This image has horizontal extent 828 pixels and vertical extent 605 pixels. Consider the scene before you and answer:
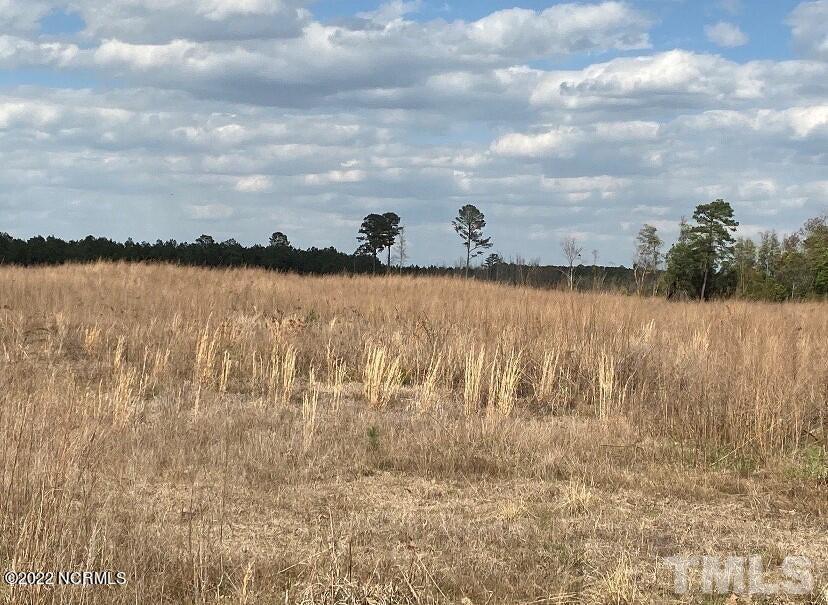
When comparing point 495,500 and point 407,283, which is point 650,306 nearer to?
point 407,283

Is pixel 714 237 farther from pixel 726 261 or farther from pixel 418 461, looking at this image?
pixel 418 461

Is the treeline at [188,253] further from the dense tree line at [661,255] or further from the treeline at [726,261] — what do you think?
the treeline at [726,261]

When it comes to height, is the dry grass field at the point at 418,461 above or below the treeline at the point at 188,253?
below

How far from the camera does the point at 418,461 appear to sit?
6.57 metres

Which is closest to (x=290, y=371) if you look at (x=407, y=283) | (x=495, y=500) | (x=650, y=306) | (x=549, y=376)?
(x=549, y=376)

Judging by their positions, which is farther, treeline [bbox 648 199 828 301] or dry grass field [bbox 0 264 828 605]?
treeline [bbox 648 199 828 301]

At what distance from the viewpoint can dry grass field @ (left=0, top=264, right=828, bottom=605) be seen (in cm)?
420

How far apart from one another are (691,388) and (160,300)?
11.3 m

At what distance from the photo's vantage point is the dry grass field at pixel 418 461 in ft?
13.8

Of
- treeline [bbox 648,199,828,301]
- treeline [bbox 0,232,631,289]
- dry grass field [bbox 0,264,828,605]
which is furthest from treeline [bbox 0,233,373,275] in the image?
dry grass field [bbox 0,264,828,605]

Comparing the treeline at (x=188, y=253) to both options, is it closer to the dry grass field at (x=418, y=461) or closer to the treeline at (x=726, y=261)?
the treeline at (x=726, y=261)

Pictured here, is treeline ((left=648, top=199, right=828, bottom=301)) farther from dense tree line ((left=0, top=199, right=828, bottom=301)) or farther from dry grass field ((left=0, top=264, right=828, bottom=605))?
dry grass field ((left=0, top=264, right=828, bottom=605))

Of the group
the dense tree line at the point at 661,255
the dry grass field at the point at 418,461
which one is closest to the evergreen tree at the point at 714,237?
the dense tree line at the point at 661,255

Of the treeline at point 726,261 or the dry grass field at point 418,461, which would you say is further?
the treeline at point 726,261
